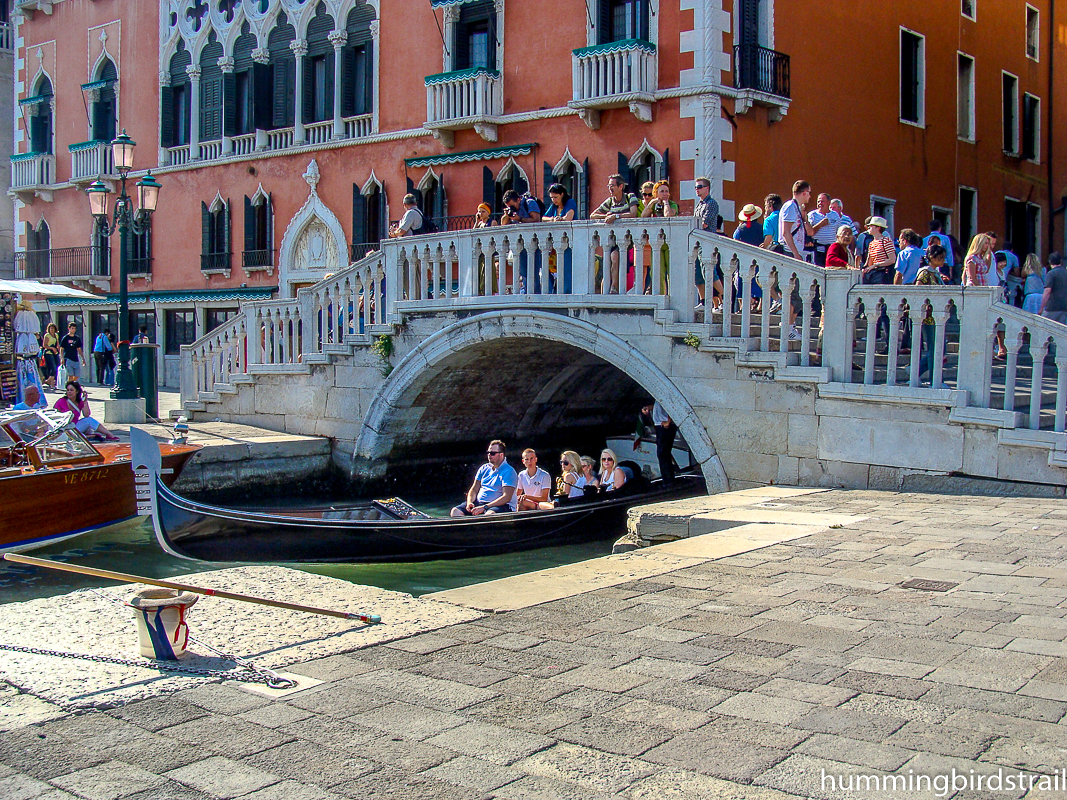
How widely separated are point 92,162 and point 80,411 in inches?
427

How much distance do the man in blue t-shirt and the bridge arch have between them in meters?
1.31

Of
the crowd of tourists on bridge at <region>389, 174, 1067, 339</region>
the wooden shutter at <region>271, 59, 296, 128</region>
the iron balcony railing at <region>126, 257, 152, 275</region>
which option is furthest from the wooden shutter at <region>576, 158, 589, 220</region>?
the iron balcony railing at <region>126, 257, 152, 275</region>

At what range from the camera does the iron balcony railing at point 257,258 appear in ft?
58.5

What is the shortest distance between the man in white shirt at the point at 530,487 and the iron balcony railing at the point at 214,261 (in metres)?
10.7

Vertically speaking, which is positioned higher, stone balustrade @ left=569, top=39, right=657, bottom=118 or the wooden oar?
stone balustrade @ left=569, top=39, right=657, bottom=118

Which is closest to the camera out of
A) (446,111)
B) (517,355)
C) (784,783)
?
(784,783)

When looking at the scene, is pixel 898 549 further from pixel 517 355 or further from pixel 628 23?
pixel 628 23

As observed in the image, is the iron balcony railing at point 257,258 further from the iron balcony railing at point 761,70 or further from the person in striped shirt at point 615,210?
the person in striped shirt at point 615,210

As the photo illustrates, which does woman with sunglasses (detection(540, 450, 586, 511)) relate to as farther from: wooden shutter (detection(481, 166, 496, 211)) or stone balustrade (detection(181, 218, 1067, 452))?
wooden shutter (detection(481, 166, 496, 211))

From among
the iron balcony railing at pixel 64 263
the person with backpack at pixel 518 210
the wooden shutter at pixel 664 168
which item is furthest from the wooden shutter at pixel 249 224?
the person with backpack at pixel 518 210

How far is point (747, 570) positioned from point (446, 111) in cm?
1102

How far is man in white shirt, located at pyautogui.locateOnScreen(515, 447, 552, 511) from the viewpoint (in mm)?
9367

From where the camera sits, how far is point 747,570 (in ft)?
16.2

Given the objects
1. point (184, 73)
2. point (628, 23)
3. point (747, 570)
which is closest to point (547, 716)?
point (747, 570)
